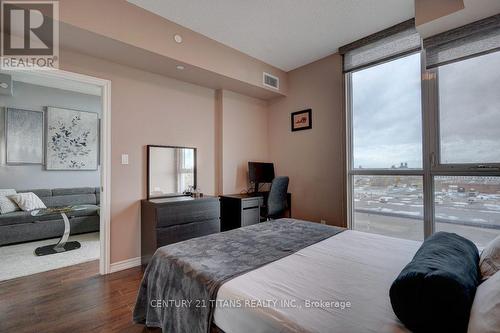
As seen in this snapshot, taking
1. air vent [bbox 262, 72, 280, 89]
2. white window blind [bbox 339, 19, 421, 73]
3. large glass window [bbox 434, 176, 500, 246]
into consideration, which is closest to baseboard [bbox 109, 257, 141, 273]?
air vent [bbox 262, 72, 280, 89]

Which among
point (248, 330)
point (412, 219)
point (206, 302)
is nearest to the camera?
point (248, 330)

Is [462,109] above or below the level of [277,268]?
above

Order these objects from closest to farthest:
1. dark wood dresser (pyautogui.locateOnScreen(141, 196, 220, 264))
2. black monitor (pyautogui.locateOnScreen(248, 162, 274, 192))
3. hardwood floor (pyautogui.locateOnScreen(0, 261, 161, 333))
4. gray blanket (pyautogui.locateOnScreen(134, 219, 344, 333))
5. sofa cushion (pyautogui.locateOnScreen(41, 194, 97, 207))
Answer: gray blanket (pyautogui.locateOnScreen(134, 219, 344, 333)) → hardwood floor (pyautogui.locateOnScreen(0, 261, 161, 333)) → dark wood dresser (pyautogui.locateOnScreen(141, 196, 220, 264)) → black monitor (pyautogui.locateOnScreen(248, 162, 274, 192)) → sofa cushion (pyautogui.locateOnScreen(41, 194, 97, 207))

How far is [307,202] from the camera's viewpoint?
12.3ft

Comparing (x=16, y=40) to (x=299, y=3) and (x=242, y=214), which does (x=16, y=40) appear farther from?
(x=242, y=214)

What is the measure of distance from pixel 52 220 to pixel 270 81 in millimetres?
4120

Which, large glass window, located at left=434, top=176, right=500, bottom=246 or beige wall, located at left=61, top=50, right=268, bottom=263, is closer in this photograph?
large glass window, located at left=434, top=176, right=500, bottom=246

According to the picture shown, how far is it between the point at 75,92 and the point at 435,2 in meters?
5.76

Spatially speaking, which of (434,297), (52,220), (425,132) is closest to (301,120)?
(425,132)

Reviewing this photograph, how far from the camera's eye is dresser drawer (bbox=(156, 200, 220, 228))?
2.62 meters

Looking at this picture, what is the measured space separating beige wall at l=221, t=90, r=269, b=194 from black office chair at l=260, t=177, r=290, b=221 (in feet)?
2.41

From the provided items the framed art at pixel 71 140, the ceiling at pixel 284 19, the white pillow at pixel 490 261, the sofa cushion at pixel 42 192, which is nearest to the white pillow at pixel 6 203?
the sofa cushion at pixel 42 192

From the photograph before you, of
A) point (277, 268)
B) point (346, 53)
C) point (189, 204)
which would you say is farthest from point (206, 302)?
point (346, 53)

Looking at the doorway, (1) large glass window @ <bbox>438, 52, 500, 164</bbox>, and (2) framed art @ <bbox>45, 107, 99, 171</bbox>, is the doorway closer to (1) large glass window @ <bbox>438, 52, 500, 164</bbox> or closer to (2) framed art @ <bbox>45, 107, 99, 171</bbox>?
(2) framed art @ <bbox>45, 107, 99, 171</bbox>
